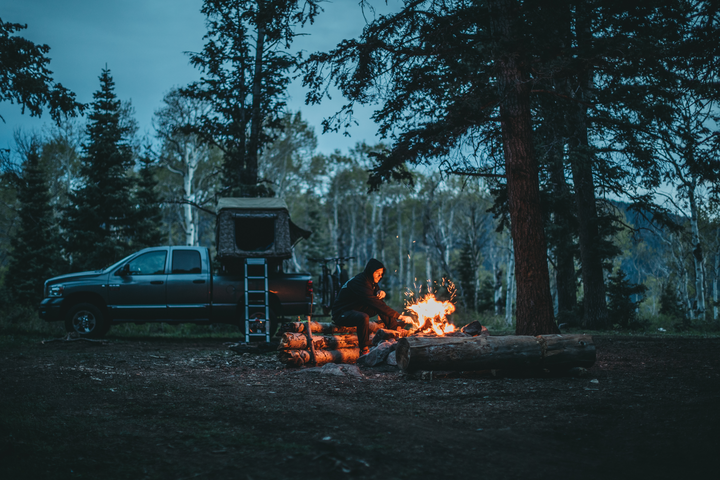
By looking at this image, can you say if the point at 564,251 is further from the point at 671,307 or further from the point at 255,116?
the point at 255,116

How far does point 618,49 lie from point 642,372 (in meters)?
4.79

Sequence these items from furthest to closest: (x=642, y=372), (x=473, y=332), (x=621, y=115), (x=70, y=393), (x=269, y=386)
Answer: (x=621, y=115)
(x=473, y=332)
(x=642, y=372)
(x=269, y=386)
(x=70, y=393)

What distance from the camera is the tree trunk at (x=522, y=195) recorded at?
8.52 meters

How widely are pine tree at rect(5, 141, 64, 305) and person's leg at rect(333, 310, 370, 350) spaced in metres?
20.3

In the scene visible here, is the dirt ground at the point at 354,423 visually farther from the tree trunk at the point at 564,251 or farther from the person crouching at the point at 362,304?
the tree trunk at the point at 564,251

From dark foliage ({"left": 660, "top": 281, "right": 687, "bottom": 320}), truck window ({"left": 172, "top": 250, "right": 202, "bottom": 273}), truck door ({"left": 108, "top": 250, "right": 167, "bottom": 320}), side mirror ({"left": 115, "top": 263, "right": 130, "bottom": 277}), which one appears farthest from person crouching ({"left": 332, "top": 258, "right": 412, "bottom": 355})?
dark foliage ({"left": 660, "top": 281, "right": 687, "bottom": 320})

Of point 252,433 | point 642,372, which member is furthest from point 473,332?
point 252,433

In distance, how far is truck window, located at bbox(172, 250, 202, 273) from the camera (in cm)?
1229

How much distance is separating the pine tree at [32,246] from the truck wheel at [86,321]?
45.5 ft

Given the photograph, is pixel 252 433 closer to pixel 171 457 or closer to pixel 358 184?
pixel 171 457

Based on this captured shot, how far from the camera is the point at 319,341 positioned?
903 cm

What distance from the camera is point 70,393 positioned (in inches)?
232

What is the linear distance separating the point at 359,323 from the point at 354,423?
14.0 feet

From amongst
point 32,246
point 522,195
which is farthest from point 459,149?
point 32,246
